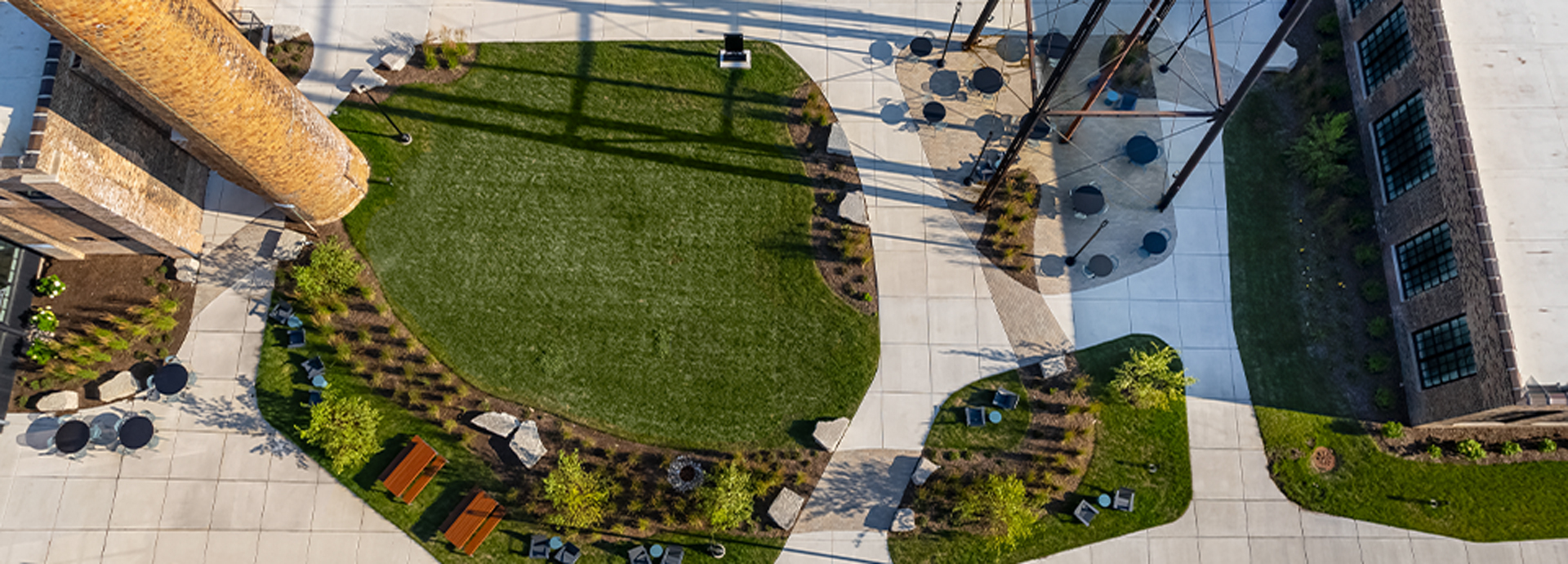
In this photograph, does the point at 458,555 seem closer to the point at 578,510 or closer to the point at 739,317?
the point at 578,510

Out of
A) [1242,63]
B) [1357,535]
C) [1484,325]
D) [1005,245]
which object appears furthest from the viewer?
[1242,63]

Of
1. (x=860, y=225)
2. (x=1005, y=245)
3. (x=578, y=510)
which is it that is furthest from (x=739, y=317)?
(x=1005, y=245)

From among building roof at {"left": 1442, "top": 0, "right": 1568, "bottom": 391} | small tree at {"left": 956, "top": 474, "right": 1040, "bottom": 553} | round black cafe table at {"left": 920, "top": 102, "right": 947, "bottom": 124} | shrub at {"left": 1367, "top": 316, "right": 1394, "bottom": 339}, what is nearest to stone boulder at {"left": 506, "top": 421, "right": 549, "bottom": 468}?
small tree at {"left": 956, "top": 474, "right": 1040, "bottom": 553}

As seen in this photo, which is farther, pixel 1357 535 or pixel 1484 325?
pixel 1357 535

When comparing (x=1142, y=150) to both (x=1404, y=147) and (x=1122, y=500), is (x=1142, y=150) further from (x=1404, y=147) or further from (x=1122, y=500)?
(x=1122, y=500)

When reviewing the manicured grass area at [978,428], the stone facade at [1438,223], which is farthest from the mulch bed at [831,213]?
the stone facade at [1438,223]

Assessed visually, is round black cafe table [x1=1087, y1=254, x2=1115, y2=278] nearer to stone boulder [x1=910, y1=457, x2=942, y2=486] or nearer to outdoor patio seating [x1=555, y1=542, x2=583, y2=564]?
stone boulder [x1=910, y1=457, x2=942, y2=486]
